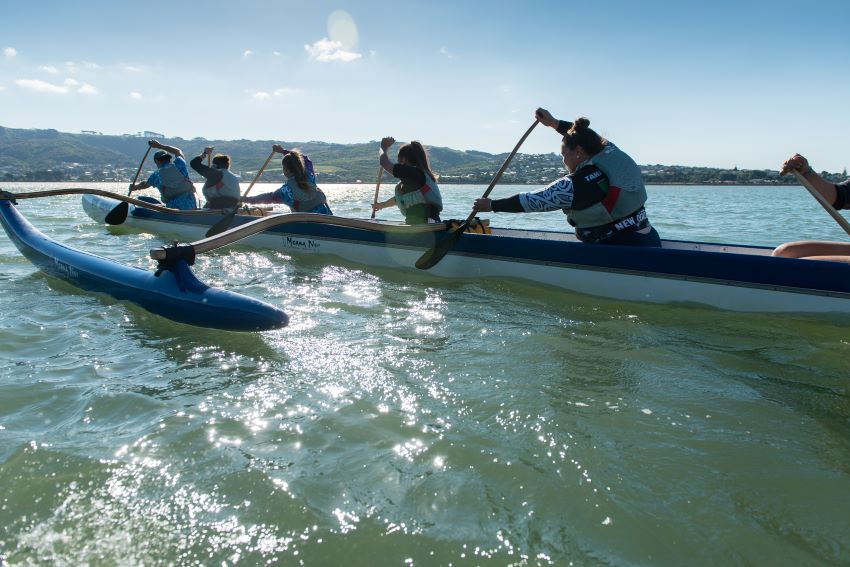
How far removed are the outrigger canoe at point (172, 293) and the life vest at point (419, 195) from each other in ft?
11.2

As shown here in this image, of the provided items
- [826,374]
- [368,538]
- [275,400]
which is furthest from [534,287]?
[368,538]

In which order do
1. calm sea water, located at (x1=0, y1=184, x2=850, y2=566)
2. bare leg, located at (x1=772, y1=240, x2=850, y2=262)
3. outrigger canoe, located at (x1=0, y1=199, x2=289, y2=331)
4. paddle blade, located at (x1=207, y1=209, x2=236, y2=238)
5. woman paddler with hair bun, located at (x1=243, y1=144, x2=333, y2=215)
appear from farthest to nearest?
1. paddle blade, located at (x1=207, y1=209, x2=236, y2=238)
2. woman paddler with hair bun, located at (x1=243, y1=144, x2=333, y2=215)
3. bare leg, located at (x1=772, y1=240, x2=850, y2=262)
4. outrigger canoe, located at (x1=0, y1=199, x2=289, y2=331)
5. calm sea water, located at (x1=0, y1=184, x2=850, y2=566)

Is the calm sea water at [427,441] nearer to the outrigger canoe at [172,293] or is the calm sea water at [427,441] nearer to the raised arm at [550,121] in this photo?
the outrigger canoe at [172,293]

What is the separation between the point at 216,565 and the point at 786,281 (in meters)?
5.21

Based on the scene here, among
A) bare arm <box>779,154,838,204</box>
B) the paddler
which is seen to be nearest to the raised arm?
bare arm <box>779,154,838,204</box>

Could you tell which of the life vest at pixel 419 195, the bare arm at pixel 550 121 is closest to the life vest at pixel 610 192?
the bare arm at pixel 550 121

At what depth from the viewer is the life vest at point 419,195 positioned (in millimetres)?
7738

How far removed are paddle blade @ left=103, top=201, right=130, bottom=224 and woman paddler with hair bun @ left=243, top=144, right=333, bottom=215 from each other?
13.8 ft

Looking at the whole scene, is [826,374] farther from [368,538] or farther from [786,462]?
[368,538]

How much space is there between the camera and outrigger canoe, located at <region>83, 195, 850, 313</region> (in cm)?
509

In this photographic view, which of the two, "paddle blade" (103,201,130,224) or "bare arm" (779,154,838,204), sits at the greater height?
"bare arm" (779,154,838,204)

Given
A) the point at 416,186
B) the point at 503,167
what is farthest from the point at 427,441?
the point at 416,186

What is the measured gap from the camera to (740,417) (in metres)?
3.14

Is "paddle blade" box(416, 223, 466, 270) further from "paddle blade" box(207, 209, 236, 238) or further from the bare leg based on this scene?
"paddle blade" box(207, 209, 236, 238)
